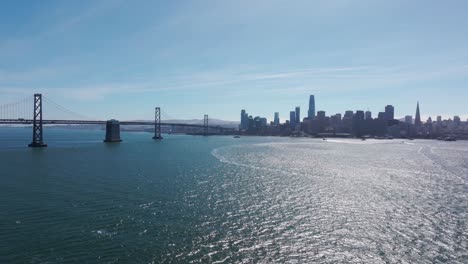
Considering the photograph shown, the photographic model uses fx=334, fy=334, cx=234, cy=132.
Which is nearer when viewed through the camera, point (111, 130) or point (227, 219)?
point (227, 219)

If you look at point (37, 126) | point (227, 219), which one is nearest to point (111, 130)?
point (37, 126)

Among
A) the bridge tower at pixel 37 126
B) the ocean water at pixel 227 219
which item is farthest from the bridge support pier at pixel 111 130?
the ocean water at pixel 227 219

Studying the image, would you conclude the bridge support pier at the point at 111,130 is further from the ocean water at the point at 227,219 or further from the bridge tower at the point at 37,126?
the ocean water at the point at 227,219

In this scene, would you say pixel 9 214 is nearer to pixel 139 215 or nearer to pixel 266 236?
pixel 139 215

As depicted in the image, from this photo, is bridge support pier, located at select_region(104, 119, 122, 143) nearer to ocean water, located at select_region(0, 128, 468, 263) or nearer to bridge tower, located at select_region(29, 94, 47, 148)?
bridge tower, located at select_region(29, 94, 47, 148)

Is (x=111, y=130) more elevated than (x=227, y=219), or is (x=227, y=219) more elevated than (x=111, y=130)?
(x=111, y=130)

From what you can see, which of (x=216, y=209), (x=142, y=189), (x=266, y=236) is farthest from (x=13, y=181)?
(x=266, y=236)

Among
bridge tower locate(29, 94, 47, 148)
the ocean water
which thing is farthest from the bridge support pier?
the ocean water

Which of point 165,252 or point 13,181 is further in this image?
point 13,181

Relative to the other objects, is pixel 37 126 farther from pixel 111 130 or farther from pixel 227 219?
pixel 227 219

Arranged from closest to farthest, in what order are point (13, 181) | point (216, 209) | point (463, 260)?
point (463, 260) → point (216, 209) → point (13, 181)

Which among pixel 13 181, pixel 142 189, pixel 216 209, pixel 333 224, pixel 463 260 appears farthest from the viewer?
pixel 13 181
